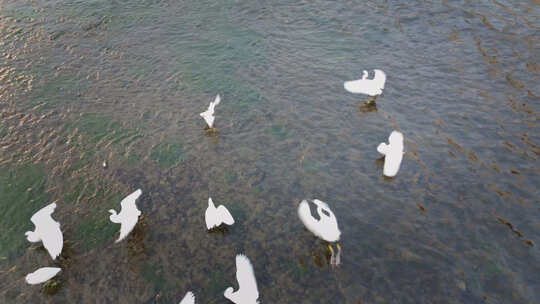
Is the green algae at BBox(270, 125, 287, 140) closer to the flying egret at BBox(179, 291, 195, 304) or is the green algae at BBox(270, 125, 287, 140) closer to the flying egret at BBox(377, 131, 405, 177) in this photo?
the flying egret at BBox(377, 131, 405, 177)

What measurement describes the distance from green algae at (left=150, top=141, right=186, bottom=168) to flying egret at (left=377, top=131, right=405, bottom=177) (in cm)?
365

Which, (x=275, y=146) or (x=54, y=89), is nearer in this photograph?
(x=275, y=146)

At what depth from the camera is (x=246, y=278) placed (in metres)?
4.90

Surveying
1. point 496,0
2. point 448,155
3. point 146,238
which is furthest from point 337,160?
point 496,0

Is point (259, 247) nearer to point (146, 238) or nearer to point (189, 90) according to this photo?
point (146, 238)

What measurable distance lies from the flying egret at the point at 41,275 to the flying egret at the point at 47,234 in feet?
0.96

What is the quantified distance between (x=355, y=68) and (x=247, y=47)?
9.44 ft

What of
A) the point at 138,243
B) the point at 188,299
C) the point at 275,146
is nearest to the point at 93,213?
the point at 138,243

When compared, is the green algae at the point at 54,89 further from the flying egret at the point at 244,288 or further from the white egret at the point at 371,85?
the white egret at the point at 371,85

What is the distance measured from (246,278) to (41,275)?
270 centimetres

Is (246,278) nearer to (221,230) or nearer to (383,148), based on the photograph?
(221,230)

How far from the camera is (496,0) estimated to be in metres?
11.0

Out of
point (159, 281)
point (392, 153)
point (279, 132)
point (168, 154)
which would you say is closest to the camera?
point (159, 281)

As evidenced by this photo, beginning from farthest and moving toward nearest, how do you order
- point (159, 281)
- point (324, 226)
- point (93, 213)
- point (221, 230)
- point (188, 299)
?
point (93, 213)
point (221, 230)
point (324, 226)
point (159, 281)
point (188, 299)
